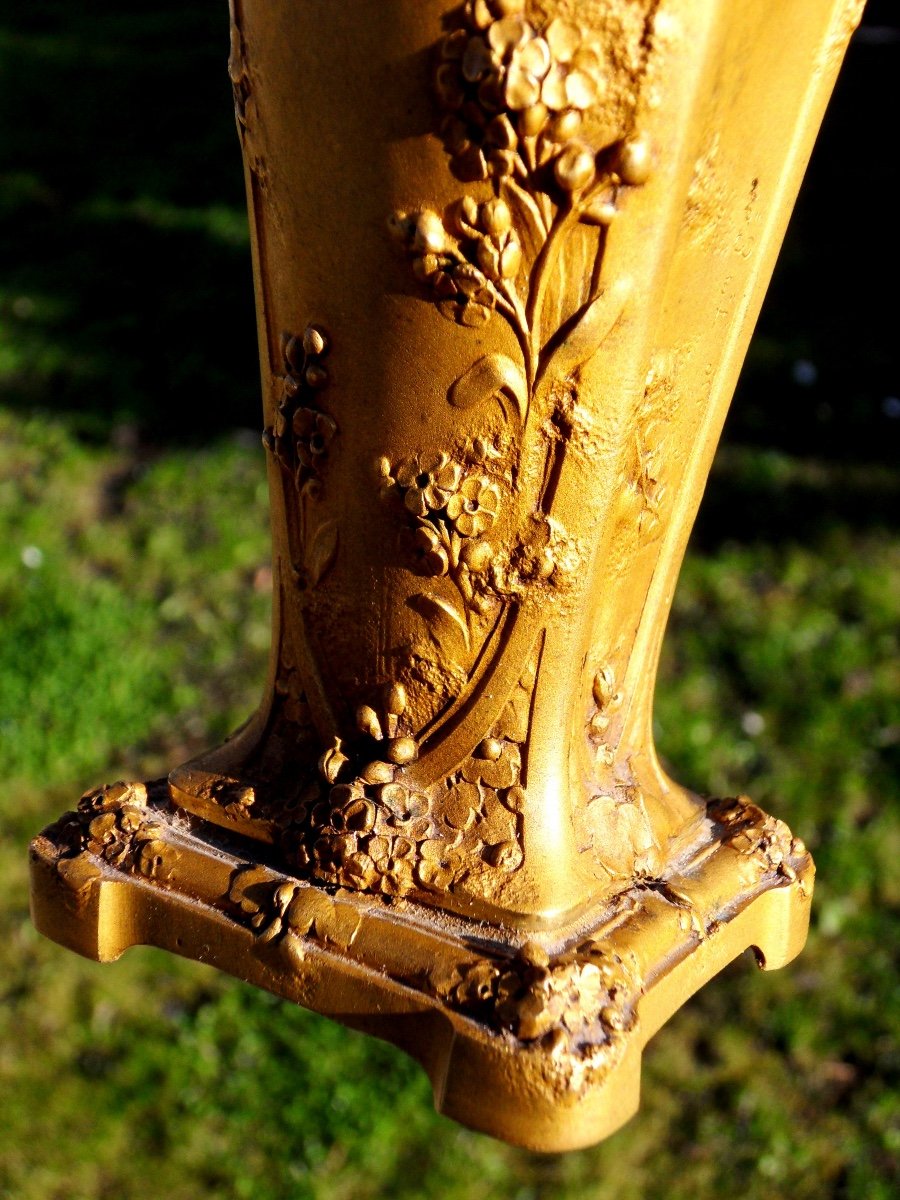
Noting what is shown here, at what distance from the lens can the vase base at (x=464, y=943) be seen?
0.88 metres

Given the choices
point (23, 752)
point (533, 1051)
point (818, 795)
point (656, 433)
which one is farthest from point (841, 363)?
point (533, 1051)

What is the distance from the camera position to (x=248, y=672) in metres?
2.51

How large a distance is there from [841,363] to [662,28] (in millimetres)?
2512

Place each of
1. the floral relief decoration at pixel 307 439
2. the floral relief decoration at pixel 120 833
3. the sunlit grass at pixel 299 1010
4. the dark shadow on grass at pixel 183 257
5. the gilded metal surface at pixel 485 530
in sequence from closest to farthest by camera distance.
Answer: the gilded metal surface at pixel 485 530 < the floral relief decoration at pixel 307 439 < the floral relief decoration at pixel 120 833 < the sunlit grass at pixel 299 1010 < the dark shadow on grass at pixel 183 257

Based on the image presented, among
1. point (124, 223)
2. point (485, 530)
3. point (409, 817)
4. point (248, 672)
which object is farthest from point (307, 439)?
point (124, 223)

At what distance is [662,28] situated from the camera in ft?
2.51

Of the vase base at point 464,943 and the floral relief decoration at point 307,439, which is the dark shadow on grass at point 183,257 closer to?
the vase base at point 464,943

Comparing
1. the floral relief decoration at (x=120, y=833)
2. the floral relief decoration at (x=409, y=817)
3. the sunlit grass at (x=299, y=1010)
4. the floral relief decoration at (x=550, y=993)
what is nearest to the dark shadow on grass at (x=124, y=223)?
the sunlit grass at (x=299, y=1010)

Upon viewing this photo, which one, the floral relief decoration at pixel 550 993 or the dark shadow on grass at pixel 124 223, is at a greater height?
the floral relief decoration at pixel 550 993

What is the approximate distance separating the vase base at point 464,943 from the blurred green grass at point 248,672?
991 mm

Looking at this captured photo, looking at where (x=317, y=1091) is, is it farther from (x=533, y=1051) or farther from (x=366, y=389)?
(x=366, y=389)

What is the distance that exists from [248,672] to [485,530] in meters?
1.65

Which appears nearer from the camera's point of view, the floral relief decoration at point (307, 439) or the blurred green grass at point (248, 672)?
the floral relief decoration at point (307, 439)

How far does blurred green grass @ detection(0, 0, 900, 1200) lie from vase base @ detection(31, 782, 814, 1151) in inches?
39.0
